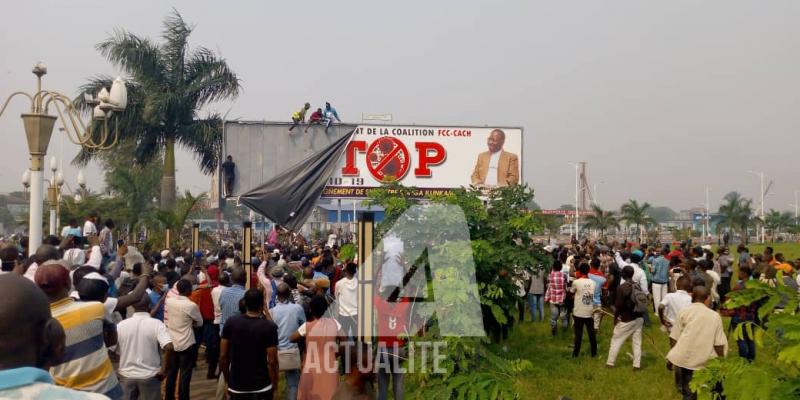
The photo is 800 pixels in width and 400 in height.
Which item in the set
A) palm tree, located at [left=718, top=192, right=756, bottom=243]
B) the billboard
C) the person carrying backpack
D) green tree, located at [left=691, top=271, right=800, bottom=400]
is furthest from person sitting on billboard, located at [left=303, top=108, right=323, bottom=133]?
palm tree, located at [left=718, top=192, right=756, bottom=243]

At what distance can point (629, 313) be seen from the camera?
962 cm

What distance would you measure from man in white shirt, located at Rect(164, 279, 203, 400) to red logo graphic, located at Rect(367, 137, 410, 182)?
32.2ft

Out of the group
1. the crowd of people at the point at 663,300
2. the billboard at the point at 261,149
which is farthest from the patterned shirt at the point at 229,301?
the billboard at the point at 261,149

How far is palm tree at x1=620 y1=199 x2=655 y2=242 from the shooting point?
49344mm

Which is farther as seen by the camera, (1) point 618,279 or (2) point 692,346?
(1) point 618,279

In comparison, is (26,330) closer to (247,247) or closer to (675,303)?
(247,247)

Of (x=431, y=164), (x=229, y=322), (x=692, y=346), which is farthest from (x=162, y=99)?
(x=692, y=346)

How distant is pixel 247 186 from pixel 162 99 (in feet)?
27.9

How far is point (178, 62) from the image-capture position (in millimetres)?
23578

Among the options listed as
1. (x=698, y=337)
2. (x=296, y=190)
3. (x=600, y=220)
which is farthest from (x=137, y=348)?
(x=600, y=220)

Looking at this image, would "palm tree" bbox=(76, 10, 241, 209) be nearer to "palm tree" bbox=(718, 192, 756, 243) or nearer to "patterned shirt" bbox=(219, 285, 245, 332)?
"patterned shirt" bbox=(219, 285, 245, 332)

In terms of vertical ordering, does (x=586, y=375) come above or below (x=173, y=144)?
below

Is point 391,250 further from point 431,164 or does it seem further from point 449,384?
point 431,164

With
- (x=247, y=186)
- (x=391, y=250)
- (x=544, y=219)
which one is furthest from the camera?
(x=247, y=186)
